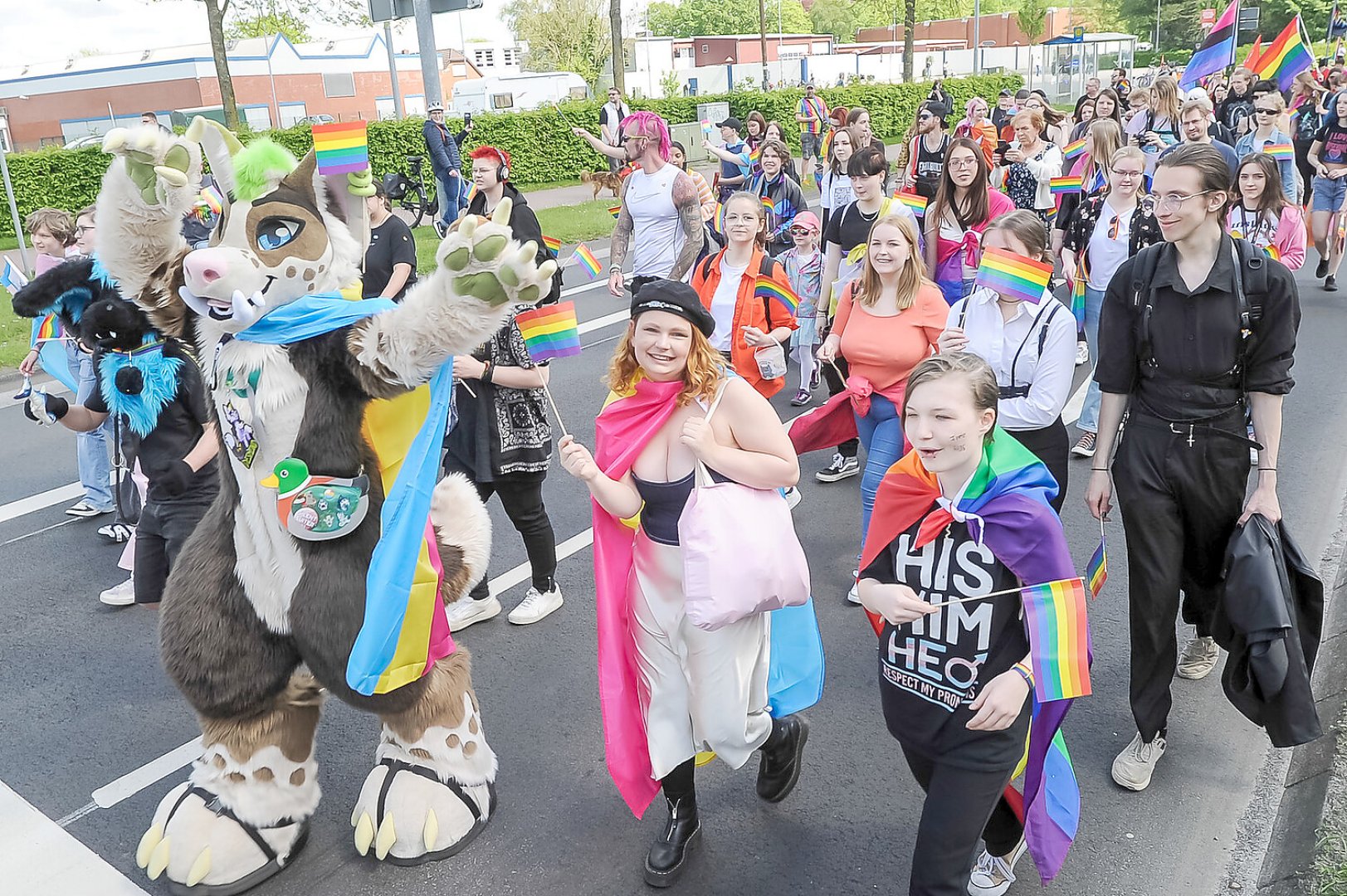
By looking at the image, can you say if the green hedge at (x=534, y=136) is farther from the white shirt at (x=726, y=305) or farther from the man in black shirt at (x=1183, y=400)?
the man in black shirt at (x=1183, y=400)

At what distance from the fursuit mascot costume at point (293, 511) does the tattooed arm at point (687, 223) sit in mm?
3786

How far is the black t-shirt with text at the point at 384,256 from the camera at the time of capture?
646cm

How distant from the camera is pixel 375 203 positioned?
21.5 ft

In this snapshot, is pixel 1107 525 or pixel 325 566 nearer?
pixel 325 566

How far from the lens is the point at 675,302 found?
9.80 ft

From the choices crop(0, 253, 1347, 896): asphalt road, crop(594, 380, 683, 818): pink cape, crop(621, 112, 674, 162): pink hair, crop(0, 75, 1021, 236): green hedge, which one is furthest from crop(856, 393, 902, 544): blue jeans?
crop(0, 75, 1021, 236): green hedge

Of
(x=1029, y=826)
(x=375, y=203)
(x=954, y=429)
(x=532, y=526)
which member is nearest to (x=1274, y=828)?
(x=1029, y=826)

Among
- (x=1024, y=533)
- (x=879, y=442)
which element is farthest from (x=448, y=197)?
(x=1024, y=533)

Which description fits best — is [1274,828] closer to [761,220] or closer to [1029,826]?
[1029,826]

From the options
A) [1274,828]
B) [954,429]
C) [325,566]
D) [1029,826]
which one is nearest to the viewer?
[954,429]

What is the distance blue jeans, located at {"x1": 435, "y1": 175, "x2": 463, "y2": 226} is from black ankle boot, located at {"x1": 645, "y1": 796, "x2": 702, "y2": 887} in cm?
1426

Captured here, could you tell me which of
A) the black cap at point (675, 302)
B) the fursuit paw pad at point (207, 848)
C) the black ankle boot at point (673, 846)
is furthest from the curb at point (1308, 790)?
the fursuit paw pad at point (207, 848)

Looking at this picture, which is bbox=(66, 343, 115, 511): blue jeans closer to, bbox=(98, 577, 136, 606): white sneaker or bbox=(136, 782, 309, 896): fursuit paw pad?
bbox=(98, 577, 136, 606): white sneaker

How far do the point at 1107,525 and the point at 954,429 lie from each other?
364 cm
